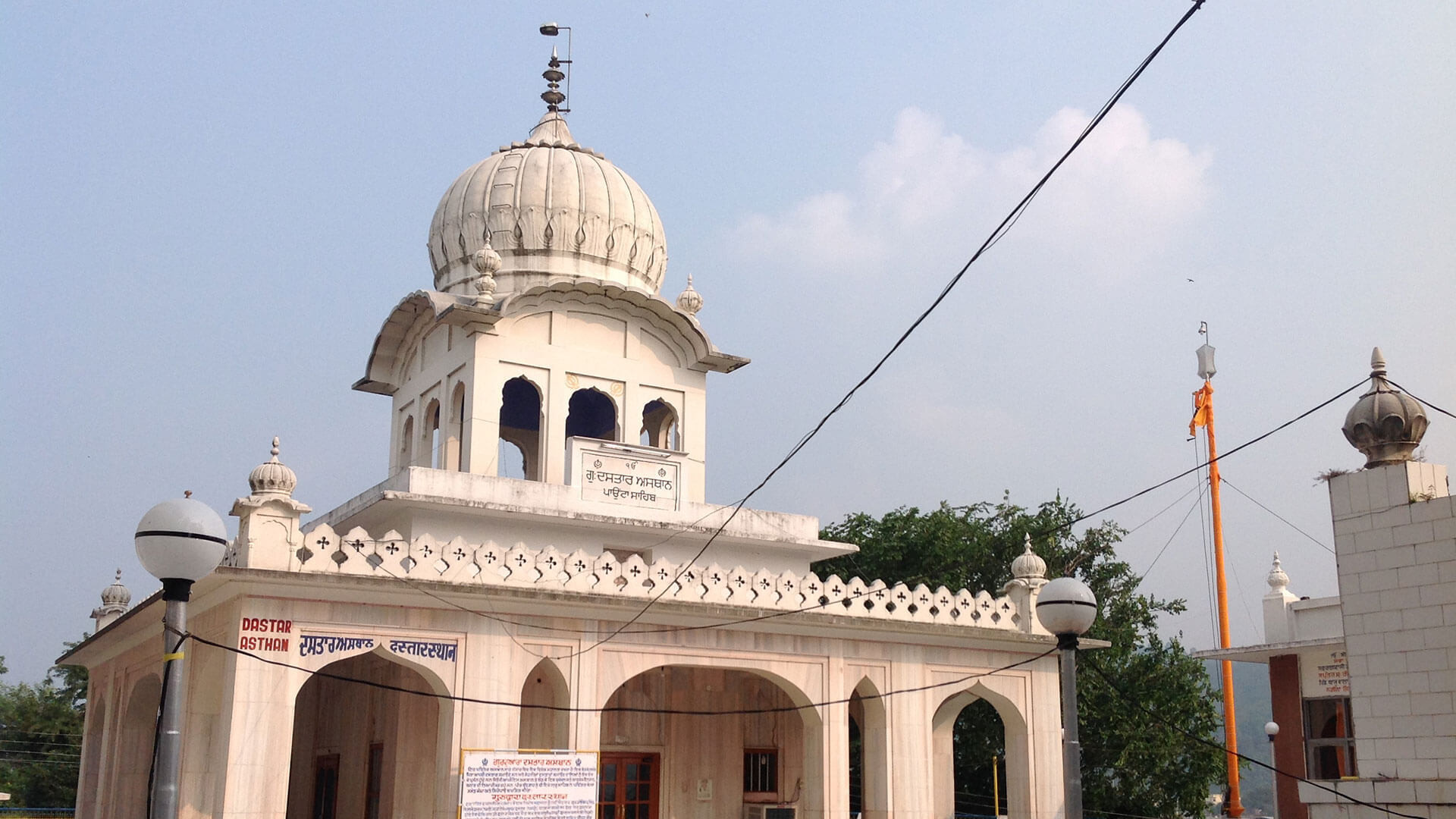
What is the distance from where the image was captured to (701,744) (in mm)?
20578

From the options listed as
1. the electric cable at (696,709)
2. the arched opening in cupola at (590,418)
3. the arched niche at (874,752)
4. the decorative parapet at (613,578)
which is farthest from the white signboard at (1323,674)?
the arched opening in cupola at (590,418)

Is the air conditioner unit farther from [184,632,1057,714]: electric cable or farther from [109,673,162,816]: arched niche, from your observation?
[109,673,162,816]: arched niche

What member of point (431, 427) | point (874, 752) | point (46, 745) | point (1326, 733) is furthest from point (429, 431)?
point (46, 745)

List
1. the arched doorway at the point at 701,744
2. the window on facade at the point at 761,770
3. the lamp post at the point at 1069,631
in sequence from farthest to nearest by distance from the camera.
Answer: the window on facade at the point at 761,770 < the arched doorway at the point at 701,744 < the lamp post at the point at 1069,631

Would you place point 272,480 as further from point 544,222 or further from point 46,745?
point 46,745

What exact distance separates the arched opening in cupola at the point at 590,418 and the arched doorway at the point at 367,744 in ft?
20.8

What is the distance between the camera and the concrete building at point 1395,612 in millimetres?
11844

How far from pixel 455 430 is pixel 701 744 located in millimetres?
6179

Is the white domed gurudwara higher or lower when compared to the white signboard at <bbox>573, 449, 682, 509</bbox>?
higher

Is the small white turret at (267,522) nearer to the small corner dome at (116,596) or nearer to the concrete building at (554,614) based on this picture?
the concrete building at (554,614)

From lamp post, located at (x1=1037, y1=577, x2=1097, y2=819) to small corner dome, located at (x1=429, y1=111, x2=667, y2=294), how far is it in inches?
538

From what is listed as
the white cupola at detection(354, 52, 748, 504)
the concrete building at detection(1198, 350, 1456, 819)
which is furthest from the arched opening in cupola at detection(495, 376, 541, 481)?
the concrete building at detection(1198, 350, 1456, 819)

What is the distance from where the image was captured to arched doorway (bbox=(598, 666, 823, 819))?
64.7 ft

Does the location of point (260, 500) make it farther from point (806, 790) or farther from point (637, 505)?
→ point (806, 790)
